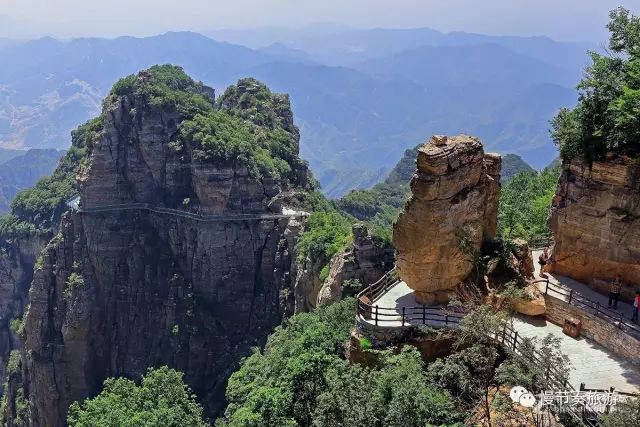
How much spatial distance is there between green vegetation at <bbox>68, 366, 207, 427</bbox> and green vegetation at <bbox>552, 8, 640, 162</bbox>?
18974 mm

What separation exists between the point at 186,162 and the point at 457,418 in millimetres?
45668

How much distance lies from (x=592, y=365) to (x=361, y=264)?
51.0 ft

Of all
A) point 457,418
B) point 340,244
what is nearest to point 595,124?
point 457,418

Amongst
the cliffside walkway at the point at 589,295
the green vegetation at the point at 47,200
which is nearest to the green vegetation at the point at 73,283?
the green vegetation at the point at 47,200

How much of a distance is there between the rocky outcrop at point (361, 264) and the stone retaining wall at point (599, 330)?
1197 cm

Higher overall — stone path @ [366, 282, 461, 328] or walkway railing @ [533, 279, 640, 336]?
walkway railing @ [533, 279, 640, 336]

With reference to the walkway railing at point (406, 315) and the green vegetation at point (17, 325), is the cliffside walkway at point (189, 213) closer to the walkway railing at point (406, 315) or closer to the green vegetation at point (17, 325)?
the green vegetation at point (17, 325)

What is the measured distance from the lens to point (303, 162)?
214ft

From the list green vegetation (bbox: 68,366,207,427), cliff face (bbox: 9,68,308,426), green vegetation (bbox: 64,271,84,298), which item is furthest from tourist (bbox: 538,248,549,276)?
green vegetation (bbox: 64,271,84,298)

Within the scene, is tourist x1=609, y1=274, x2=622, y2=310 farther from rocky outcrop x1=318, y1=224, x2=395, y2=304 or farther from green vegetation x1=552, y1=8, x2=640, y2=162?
rocky outcrop x1=318, y1=224, x2=395, y2=304

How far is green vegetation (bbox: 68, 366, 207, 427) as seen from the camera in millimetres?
24109

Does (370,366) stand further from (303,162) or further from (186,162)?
(303,162)

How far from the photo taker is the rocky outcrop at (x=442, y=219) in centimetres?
2141

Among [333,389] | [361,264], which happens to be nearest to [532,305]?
[333,389]
